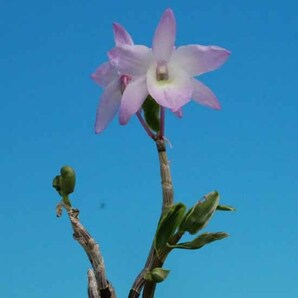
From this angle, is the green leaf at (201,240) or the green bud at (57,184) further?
the green bud at (57,184)

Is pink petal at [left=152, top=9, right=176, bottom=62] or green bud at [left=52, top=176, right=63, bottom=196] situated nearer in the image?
pink petal at [left=152, top=9, right=176, bottom=62]

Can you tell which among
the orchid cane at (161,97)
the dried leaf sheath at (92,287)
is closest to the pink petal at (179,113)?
the orchid cane at (161,97)

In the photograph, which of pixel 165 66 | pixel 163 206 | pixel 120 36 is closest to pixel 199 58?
pixel 165 66

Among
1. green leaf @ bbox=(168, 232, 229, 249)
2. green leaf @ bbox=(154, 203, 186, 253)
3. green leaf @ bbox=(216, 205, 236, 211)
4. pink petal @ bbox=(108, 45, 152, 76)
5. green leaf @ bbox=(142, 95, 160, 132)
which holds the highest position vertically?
pink petal @ bbox=(108, 45, 152, 76)

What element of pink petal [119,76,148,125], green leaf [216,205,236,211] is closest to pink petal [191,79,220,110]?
pink petal [119,76,148,125]

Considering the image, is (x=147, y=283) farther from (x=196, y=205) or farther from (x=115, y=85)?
(x=115, y=85)

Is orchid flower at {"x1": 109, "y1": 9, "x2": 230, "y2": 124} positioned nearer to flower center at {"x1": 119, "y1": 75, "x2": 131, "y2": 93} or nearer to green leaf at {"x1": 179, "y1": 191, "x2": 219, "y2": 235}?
flower center at {"x1": 119, "y1": 75, "x2": 131, "y2": 93}

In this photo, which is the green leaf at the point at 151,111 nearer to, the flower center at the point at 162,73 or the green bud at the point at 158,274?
the flower center at the point at 162,73
